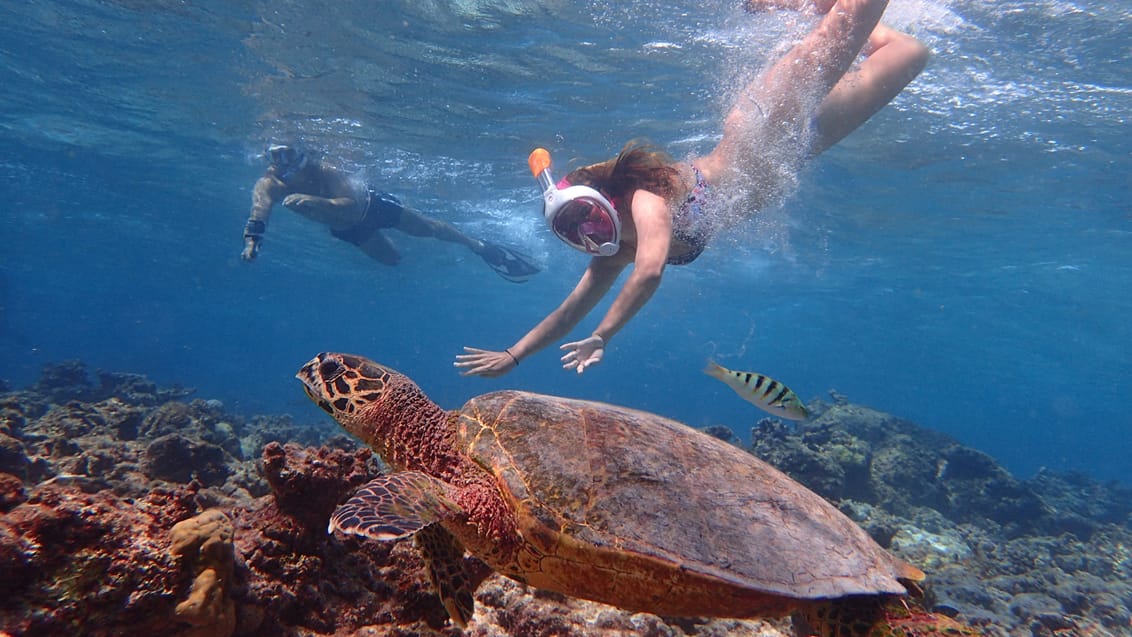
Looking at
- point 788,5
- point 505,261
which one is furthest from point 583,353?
point 505,261

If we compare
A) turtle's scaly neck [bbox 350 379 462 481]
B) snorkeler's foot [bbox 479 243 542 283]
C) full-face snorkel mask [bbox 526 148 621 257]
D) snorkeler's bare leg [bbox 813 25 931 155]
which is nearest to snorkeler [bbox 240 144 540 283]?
snorkeler's foot [bbox 479 243 542 283]

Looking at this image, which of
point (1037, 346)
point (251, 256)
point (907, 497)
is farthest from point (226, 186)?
point (1037, 346)

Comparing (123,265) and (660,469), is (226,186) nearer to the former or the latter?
(660,469)

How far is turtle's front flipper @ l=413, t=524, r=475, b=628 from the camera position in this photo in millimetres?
2367

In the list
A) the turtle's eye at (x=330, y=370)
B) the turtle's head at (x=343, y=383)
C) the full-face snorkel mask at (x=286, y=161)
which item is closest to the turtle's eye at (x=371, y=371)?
Answer: the turtle's head at (x=343, y=383)

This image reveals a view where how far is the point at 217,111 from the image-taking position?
15.6 metres

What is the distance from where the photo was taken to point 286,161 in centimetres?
1274

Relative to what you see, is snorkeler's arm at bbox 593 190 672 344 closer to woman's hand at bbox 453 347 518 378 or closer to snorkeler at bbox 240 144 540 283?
woman's hand at bbox 453 347 518 378

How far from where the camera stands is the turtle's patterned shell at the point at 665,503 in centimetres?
230

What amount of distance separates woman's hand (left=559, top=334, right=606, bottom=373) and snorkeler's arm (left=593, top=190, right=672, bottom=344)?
141 mm

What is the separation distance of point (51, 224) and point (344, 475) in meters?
44.3

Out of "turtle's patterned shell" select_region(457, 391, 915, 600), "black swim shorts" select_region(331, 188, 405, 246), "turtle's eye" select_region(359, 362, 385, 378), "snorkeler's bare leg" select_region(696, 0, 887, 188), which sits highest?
"snorkeler's bare leg" select_region(696, 0, 887, 188)

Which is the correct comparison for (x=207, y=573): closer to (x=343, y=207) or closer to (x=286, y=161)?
(x=343, y=207)

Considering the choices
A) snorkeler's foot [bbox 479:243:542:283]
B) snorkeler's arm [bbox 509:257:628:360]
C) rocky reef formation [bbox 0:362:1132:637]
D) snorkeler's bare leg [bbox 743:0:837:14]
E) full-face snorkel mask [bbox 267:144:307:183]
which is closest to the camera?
rocky reef formation [bbox 0:362:1132:637]
